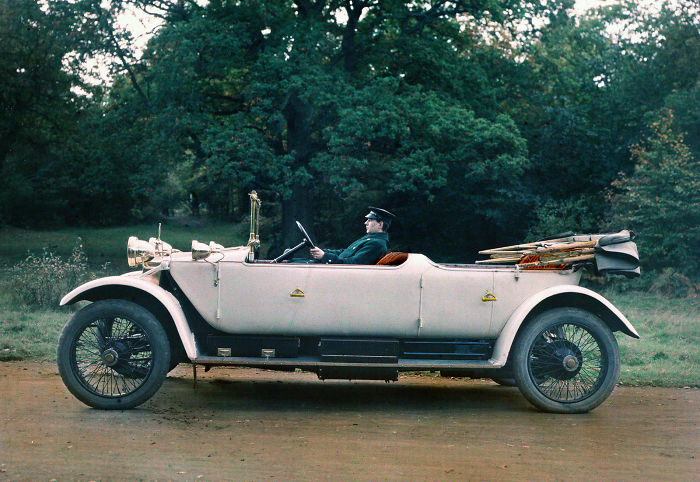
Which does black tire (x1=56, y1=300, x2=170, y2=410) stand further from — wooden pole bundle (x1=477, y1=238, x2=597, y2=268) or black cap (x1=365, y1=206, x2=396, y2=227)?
wooden pole bundle (x1=477, y1=238, x2=597, y2=268)

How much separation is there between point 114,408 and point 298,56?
16271 millimetres

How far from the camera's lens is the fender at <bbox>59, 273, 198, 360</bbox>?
6336 mm

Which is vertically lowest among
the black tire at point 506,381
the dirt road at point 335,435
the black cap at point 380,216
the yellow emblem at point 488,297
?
the dirt road at point 335,435

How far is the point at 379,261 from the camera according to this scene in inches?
279

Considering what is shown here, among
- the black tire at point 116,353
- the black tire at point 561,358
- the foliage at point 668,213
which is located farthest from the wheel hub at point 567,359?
the foliage at point 668,213

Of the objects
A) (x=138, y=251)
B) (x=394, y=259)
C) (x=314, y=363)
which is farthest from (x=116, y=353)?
(x=394, y=259)

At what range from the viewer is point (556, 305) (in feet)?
22.9

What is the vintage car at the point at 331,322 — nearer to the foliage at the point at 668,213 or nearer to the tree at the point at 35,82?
the foliage at the point at 668,213

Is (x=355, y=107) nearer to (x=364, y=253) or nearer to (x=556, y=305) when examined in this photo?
(x=364, y=253)

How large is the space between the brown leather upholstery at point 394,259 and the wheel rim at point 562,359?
4.15 ft

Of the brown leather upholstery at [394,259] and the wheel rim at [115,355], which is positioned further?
the brown leather upholstery at [394,259]

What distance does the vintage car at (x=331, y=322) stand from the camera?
21.1ft

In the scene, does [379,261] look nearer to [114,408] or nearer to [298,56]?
[114,408]

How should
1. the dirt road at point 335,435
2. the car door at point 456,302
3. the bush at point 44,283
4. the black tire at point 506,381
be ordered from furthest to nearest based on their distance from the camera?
1. the bush at point 44,283
2. the black tire at point 506,381
3. the car door at point 456,302
4. the dirt road at point 335,435
